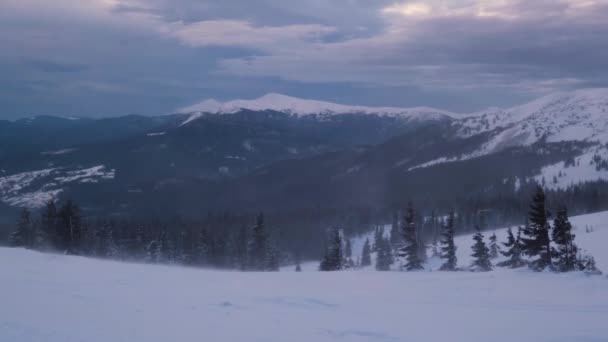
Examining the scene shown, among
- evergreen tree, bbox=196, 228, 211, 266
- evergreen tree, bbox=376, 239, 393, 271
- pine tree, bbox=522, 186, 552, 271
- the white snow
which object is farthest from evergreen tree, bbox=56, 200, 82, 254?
the white snow

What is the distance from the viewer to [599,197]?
4751 inches

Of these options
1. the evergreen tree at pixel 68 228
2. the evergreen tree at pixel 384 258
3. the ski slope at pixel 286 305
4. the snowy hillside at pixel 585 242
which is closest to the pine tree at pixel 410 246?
the snowy hillside at pixel 585 242

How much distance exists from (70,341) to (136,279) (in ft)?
23.9

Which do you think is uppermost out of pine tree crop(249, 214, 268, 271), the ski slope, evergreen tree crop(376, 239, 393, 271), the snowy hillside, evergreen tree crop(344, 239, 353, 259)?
the ski slope

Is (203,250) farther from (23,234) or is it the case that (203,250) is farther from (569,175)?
(569,175)

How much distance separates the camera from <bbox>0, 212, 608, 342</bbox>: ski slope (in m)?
10.6

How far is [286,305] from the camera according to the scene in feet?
44.7

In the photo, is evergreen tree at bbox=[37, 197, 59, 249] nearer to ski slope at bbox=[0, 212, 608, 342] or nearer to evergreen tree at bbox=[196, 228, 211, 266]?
evergreen tree at bbox=[196, 228, 211, 266]

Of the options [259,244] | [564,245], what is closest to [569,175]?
[259,244]

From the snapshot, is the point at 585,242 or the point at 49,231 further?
the point at 585,242

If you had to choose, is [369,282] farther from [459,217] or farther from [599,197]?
[599,197]

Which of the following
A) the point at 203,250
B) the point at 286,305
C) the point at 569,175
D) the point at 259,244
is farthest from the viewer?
the point at 569,175

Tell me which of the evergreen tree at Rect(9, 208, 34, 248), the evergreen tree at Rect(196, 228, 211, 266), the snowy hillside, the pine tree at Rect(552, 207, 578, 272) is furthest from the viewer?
the evergreen tree at Rect(196, 228, 211, 266)

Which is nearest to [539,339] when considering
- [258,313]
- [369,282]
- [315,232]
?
[258,313]
